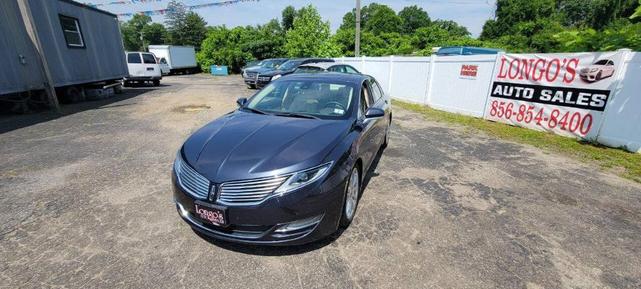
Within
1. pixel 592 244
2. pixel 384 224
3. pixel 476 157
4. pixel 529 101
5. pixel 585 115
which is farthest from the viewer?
pixel 529 101

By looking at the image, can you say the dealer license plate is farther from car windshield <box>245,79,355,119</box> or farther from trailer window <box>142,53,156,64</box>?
trailer window <box>142,53,156,64</box>

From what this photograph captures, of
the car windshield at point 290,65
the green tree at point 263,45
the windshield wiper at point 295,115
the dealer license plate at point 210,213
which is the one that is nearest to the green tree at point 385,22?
the green tree at point 263,45

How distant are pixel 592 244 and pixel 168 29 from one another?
297ft

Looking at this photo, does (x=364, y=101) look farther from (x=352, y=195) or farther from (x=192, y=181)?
(x=192, y=181)

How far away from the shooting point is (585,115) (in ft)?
20.7

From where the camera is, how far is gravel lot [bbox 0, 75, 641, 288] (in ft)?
7.80

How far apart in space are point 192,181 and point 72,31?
12.3 m

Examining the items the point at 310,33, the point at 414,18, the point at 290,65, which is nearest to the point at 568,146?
the point at 290,65

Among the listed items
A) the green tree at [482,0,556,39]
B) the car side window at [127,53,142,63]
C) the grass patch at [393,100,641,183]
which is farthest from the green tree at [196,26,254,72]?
the green tree at [482,0,556,39]

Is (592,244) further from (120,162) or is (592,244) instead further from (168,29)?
(168,29)

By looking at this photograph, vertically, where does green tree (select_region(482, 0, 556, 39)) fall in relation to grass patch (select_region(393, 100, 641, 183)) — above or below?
above

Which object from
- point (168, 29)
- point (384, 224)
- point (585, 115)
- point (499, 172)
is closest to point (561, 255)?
point (384, 224)

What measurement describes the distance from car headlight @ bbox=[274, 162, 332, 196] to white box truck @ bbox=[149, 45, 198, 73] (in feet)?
94.3

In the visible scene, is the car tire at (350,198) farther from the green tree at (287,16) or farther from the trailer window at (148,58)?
the green tree at (287,16)
